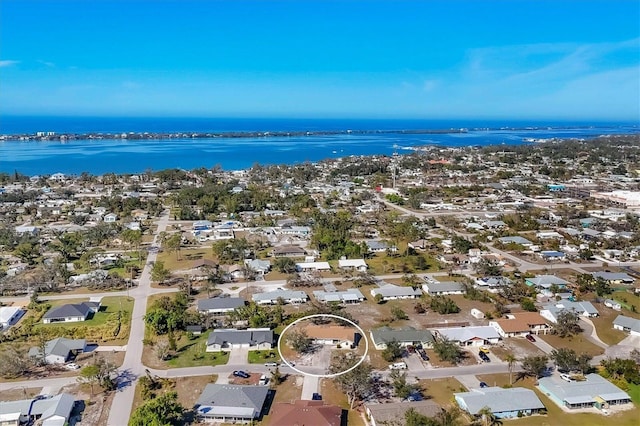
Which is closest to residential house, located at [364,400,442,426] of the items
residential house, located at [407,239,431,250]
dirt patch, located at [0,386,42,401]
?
dirt patch, located at [0,386,42,401]

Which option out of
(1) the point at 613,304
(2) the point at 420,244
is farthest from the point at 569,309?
(2) the point at 420,244

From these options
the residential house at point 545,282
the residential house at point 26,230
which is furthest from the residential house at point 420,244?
the residential house at point 26,230

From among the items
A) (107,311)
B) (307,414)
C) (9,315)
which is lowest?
(107,311)

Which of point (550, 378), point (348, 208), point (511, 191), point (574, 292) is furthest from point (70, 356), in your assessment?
point (511, 191)

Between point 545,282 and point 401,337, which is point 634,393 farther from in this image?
point 545,282

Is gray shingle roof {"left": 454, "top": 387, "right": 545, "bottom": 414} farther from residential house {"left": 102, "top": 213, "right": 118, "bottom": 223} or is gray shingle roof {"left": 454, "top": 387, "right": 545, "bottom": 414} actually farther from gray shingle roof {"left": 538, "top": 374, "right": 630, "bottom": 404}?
residential house {"left": 102, "top": 213, "right": 118, "bottom": 223}

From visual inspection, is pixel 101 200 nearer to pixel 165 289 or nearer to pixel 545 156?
pixel 165 289

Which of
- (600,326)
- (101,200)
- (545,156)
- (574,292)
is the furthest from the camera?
(545,156)
